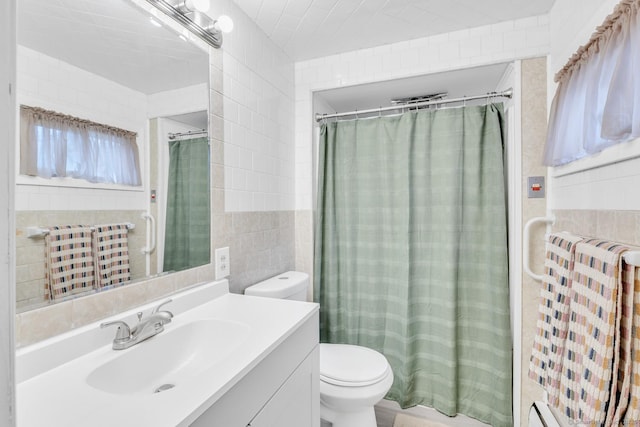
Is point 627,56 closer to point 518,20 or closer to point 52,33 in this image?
point 518,20

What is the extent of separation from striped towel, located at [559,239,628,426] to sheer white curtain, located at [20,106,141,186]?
1.51 meters

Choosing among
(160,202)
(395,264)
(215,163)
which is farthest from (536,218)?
(160,202)

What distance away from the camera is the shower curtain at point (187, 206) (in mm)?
1211

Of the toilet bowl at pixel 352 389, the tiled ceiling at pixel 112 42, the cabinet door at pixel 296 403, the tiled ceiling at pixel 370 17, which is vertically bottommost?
the toilet bowl at pixel 352 389

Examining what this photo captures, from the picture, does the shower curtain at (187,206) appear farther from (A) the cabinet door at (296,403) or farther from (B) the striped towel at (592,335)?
(B) the striped towel at (592,335)

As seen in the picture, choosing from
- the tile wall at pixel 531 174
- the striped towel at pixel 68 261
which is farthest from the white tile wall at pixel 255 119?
the tile wall at pixel 531 174

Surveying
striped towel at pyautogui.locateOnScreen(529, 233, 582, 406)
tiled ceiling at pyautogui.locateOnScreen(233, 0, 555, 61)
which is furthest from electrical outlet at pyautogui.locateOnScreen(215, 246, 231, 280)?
striped towel at pyautogui.locateOnScreen(529, 233, 582, 406)

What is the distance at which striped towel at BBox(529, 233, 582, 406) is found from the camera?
1.08m

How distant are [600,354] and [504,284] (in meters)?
0.93

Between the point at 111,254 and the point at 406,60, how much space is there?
189cm

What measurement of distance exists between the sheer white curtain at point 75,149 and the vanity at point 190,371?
18.0 inches

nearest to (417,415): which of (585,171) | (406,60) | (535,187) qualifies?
(535,187)

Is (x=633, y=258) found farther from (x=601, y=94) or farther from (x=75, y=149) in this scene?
(x=75, y=149)

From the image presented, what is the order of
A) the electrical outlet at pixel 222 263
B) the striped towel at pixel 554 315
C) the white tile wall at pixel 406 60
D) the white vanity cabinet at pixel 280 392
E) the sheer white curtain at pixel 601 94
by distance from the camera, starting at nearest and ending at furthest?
the white vanity cabinet at pixel 280 392, the sheer white curtain at pixel 601 94, the striped towel at pixel 554 315, the electrical outlet at pixel 222 263, the white tile wall at pixel 406 60
